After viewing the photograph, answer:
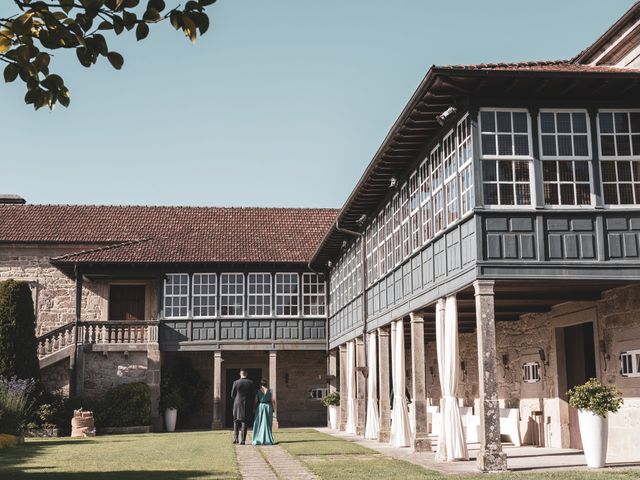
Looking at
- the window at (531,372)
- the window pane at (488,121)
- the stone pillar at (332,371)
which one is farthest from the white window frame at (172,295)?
the window pane at (488,121)

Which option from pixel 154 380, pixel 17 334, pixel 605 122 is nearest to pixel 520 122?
pixel 605 122

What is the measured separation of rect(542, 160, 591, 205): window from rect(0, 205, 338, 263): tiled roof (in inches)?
635

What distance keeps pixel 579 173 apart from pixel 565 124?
2.33 feet

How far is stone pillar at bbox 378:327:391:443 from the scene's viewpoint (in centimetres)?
1855

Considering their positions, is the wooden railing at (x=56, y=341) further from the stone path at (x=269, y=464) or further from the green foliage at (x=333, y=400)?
the stone path at (x=269, y=464)

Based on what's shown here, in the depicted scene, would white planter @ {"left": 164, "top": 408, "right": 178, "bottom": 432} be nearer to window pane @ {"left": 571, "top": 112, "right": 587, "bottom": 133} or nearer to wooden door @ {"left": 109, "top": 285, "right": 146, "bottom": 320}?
wooden door @ {"left": 109, "top": 285, "right": 146, "bottom": 320}

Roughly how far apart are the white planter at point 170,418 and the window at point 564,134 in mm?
17504

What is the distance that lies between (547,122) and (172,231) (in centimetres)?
2029

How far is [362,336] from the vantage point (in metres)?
21.3

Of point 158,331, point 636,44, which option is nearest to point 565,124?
point 636,44

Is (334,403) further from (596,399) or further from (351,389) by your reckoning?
(596,399)

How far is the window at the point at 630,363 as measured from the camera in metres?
12.2

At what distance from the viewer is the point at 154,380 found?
26203 mm

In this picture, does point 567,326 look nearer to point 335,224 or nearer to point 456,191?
point 456,191
